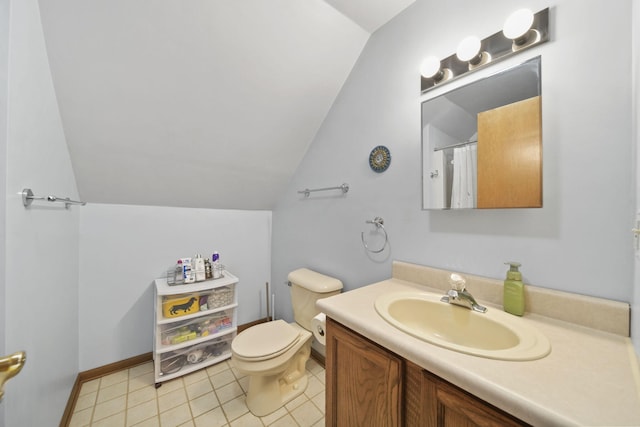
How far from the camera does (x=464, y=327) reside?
36.9 inches

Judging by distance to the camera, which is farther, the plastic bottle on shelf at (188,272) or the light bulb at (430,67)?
the plastic bottle on shelf at (188,272)

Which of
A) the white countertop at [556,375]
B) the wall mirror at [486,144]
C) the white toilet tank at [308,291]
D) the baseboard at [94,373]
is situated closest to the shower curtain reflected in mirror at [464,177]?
the wall mirror at [486,144]

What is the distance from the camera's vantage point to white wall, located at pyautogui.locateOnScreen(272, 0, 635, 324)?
30.5 inches

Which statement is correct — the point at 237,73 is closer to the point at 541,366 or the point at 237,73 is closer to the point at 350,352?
the point at 350,352

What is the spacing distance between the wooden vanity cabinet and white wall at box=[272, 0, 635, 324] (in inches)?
24.0

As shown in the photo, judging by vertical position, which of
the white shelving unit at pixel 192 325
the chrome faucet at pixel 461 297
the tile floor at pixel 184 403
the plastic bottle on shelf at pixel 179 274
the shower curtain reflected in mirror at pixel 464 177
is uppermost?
the shower curtain reflected in mirror at pixel 464 177

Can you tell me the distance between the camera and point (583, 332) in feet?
2.50

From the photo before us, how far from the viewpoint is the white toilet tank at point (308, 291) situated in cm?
162

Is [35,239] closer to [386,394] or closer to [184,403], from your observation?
[184,403]

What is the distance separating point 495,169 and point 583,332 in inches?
25.1

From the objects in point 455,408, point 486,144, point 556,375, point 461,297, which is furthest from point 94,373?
point 486,144

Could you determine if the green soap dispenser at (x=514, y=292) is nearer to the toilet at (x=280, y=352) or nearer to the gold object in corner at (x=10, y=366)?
the toilet at (x=280, y=352)

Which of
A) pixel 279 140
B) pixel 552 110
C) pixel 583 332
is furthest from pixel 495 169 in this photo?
pixel 279 140

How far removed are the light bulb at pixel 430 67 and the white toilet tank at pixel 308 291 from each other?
138cm
